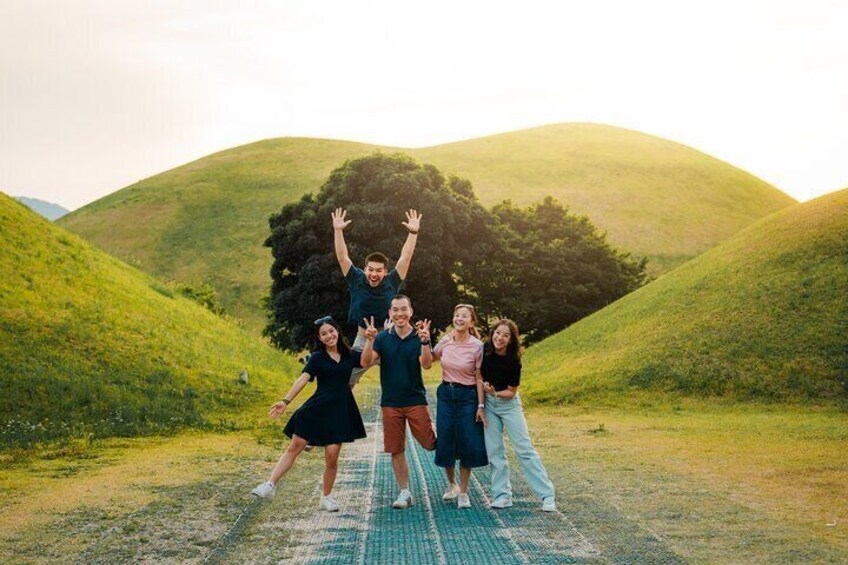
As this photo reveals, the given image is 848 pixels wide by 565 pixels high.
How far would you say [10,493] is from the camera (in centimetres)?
1455

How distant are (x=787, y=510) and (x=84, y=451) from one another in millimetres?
13972

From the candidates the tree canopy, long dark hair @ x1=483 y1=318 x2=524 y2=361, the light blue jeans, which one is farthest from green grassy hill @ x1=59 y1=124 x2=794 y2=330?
long dark hair @ x1=483 y1=318 x2=524 y2=361

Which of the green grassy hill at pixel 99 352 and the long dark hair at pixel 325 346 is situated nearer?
the long dark hair at pixel 325 346

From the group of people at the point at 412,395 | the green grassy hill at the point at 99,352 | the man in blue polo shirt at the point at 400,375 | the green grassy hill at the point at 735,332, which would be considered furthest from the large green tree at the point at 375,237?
the man in blue polo shirt at the point at 400,375

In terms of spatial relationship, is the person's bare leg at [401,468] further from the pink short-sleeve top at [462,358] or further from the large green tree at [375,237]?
the large green tree at [375,237]

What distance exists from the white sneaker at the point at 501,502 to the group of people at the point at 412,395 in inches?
0.5

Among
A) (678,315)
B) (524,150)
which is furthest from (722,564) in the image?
(524,150)

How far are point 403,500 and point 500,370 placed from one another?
7.05ft

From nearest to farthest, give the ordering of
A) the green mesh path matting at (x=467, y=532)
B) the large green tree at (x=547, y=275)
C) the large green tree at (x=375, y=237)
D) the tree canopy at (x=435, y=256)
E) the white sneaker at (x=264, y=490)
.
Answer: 1. the green mesh path matting at (x=467, y=532)
2. the white sneaker at (x=264, y=490)
3. the large green tree at (x=375, y=237)
4. the tree canopy at (x=435, y=256)
5. the large green tree at (x=547, y=275)

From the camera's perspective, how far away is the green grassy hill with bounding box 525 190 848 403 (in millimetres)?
30250

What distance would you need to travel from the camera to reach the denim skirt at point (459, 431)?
39.6 feet

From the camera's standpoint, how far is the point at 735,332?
33562mm

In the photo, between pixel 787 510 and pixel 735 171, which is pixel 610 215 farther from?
pixel 787 510

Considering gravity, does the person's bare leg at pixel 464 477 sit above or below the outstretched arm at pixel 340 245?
below
